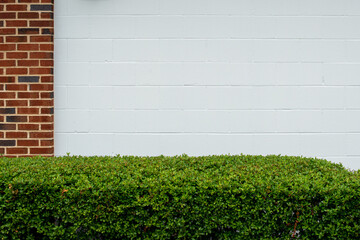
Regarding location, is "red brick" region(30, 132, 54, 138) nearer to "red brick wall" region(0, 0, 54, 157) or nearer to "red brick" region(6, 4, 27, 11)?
"red brick wall" region(0, 0, 54, 157)

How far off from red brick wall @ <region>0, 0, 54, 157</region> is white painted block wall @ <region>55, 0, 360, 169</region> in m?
0.16

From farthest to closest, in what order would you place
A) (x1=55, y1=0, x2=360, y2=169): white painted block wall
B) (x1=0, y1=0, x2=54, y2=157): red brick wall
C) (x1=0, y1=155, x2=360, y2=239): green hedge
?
(x1=55, y1=0, x2=360, y2=169): white painted block wall, (x1=0, y1=0, x2=54, y2=157): red brick wall, (x1=0, y1=155, x2=360, y2=239): green hedge

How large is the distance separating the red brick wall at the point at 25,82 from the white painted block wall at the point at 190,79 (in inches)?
6.4

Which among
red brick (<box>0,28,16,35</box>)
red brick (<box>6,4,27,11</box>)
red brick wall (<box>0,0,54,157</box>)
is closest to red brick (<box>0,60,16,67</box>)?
red brick wall (<box>0,0,54,157</box>)

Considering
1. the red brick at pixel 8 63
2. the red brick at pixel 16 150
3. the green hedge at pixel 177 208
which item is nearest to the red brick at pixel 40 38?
the red brick at pixel 8 63

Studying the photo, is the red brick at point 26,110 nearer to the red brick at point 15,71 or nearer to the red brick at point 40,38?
the red brick at point 15,71

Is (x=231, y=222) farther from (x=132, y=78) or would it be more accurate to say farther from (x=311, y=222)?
(x=132, y=78)

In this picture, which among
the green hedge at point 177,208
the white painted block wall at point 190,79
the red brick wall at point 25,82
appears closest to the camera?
the green hedge at point 177,208

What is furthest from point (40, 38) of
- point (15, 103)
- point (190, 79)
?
point (190, 79)

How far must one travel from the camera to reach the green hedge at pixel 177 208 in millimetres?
3268

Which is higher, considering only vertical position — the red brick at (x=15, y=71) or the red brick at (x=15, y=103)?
the red brick at (x=15, y=71)

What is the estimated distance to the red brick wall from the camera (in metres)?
4.82

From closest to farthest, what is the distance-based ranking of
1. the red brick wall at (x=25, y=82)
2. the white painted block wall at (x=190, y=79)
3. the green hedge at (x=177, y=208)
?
1. the green hedge at (x=177, y=208)
2. the red brick wall at (x=25, y=82)
3. the white painted block wall at (x=190, y=79)

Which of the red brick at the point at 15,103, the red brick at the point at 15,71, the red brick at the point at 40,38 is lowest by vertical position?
the red brick at the point at 15,103
